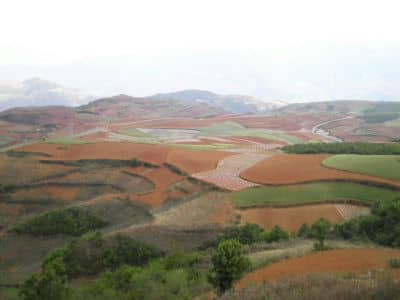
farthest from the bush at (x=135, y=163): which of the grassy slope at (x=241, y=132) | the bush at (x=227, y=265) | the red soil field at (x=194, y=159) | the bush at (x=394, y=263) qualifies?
the grassy slope at (x=241, y=132)

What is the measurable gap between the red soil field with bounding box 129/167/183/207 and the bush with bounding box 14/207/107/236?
12.6 feet

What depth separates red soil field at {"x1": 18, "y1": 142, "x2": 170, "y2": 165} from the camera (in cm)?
4075

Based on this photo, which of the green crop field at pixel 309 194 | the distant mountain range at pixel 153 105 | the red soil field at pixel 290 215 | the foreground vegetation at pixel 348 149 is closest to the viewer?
the red soil field at pixel 290 215

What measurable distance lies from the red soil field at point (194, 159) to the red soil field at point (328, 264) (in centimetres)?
1981

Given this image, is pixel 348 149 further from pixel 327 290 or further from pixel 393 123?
pixel 393 123

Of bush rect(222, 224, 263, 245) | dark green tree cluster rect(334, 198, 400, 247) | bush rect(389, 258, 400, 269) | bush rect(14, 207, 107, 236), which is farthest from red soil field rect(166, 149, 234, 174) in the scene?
bush rect(389, 258, 400, 269)

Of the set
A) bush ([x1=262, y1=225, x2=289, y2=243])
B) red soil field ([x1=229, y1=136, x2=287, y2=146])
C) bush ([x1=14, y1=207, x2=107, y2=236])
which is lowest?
bush ([x1=14, y1=207, x2=107, y2=236])

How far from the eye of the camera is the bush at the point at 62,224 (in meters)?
25.5

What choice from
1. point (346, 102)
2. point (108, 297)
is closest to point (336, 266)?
point (108, 297)

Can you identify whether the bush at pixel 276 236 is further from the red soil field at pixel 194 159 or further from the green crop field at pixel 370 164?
→ the red soil field at pixel 194 159

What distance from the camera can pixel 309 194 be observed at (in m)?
27.1

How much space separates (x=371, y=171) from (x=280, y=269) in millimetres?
18154

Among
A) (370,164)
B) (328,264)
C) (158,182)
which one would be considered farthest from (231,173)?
(328,264)

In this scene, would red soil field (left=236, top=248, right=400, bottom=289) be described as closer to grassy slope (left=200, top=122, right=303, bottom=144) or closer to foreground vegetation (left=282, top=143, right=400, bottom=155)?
foreground vegetation (left=282, top=143, right=400, bottom=155)
